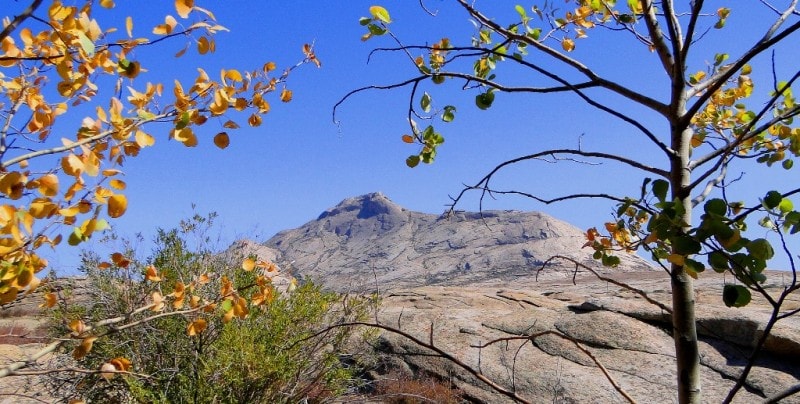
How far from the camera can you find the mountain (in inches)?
1432

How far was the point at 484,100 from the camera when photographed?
130 cm

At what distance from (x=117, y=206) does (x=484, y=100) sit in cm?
82

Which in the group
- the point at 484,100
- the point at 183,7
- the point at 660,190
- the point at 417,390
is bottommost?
the point at 417,390

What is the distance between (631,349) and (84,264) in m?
7.35

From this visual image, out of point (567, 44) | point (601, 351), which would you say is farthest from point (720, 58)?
point (601, 351)

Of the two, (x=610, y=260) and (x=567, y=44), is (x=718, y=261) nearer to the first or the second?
(x=610, y=260)

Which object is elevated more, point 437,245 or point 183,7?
point 437,245

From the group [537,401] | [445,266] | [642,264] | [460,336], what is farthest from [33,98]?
[445,266]

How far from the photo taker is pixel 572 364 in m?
7.64

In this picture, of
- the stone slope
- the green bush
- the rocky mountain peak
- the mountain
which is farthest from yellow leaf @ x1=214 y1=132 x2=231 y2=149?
the rocky mountain peak

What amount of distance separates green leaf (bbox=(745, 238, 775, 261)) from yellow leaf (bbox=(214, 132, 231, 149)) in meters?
1.07

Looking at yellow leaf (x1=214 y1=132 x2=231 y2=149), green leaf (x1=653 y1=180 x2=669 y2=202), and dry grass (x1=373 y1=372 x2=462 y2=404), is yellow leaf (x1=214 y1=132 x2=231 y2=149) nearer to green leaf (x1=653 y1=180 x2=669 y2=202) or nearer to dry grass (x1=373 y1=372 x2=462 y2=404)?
green leaf (x1=653 y1=180 x2=669 y2=202)

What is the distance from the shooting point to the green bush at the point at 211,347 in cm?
513

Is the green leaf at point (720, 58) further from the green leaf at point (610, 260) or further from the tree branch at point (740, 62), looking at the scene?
the green leaf at point (610, 260)
